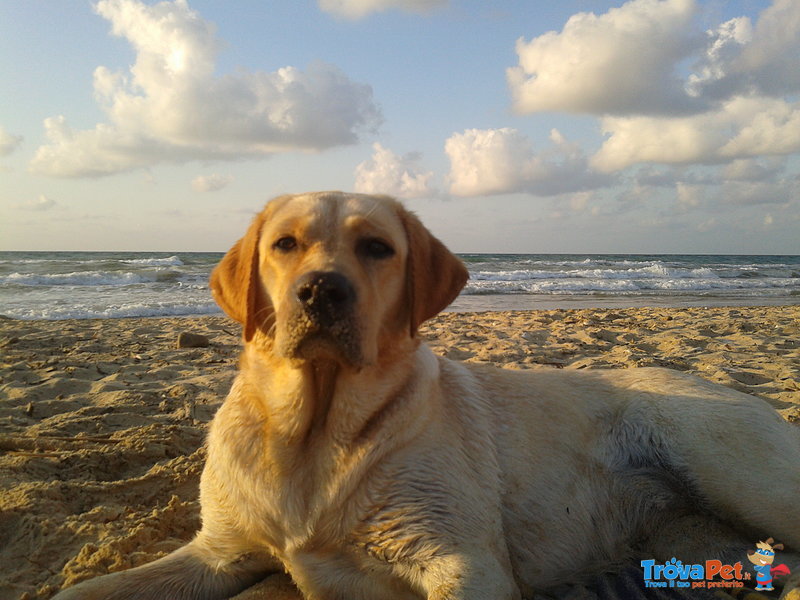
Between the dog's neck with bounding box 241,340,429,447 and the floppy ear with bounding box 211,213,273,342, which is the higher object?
the floppy ear with bounding box 211,213,273,342

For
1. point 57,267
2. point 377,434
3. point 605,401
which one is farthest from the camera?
point 57,267

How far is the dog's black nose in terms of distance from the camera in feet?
7.36

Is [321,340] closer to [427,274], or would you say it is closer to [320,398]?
[320,398]

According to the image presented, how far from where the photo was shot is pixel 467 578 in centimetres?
218

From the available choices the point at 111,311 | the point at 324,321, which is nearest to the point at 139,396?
the point at 324,321

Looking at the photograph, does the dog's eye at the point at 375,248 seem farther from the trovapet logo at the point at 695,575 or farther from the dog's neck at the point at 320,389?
the trovapet logo at the point at 695,575

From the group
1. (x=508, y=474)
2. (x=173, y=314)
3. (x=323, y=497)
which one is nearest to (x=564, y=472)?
(x=508, y=474)

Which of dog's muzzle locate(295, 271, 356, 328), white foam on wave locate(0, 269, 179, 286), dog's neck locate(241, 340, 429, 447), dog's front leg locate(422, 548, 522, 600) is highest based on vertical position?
dog's muzzle locate(295, 271, 356, 328)

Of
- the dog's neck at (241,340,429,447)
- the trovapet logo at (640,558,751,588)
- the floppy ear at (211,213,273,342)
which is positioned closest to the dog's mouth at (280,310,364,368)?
the dog's neck at (241,340,429,447)

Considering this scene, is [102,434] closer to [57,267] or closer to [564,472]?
[564,472]

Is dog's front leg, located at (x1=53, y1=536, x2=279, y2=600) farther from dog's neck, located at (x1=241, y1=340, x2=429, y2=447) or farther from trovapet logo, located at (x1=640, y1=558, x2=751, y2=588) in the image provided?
trovapet logo, located at (x1=640, y1=558, x2=751, y2=588)

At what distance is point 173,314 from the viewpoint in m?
13.1

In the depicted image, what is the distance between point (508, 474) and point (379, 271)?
1.27 metres

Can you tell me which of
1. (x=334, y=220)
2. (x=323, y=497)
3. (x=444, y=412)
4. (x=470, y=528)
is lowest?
(x=470, y=528)
